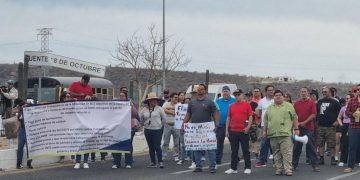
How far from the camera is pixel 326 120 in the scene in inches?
611

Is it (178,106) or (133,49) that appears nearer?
(178,106)

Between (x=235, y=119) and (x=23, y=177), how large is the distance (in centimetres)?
434

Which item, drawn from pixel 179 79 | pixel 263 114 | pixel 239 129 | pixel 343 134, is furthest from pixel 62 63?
pixel 179 79

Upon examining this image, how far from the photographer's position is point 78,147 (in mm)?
14117

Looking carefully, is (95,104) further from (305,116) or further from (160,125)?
(305,116)

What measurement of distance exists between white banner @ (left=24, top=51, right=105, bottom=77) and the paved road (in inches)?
194

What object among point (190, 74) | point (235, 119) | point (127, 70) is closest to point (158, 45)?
point (235, 119)

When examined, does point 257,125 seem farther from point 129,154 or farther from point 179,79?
point 179,79

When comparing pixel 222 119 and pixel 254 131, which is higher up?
pixel 222 119

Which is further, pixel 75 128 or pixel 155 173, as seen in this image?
pixel 75 128

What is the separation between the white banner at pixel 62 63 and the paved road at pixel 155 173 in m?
4.92

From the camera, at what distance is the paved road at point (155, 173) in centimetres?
1279

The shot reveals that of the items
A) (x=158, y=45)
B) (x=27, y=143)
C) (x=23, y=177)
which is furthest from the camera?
(x=158, y=45)

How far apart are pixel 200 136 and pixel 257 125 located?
3.26 metres
